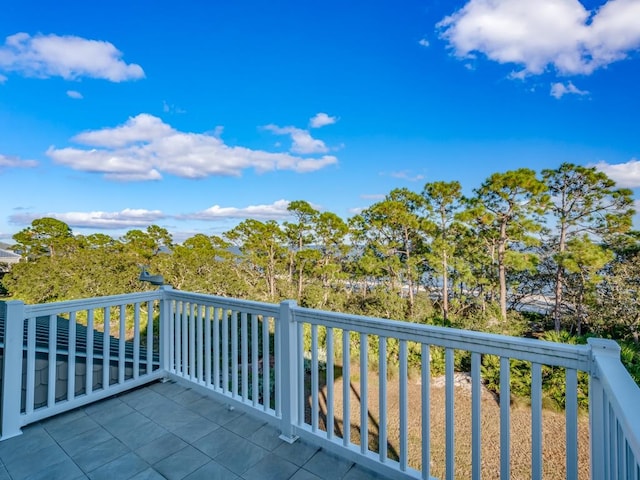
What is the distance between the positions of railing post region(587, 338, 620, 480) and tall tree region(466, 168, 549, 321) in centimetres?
1263

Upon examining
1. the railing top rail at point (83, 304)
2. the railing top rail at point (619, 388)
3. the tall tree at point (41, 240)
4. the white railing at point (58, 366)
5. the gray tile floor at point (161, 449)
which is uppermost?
the tall tree at point (41, 240)

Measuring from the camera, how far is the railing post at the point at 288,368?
87.3 inches

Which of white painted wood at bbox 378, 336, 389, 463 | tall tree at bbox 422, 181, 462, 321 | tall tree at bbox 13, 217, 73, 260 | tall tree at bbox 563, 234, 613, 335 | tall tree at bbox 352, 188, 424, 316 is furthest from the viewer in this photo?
tall tree at bbox 13, 217, 73, 260

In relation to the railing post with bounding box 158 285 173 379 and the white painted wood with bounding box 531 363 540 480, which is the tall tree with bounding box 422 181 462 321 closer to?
the railing post with bounding box 158 285 173 379

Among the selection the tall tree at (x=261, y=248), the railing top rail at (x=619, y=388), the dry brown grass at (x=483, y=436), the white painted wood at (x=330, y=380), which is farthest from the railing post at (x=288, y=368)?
the tall tree at (x=261, y=248)

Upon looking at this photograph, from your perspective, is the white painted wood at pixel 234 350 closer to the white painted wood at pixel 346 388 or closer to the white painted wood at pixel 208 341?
the white painted wood at pixel 208 341

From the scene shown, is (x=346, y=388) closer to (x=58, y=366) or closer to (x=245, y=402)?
(x=245, y=402)

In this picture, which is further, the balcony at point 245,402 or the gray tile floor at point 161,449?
the gray tile floor at point 161,449

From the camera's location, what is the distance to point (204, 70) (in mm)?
8125

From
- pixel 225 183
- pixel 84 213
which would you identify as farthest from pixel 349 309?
pixel 84 213

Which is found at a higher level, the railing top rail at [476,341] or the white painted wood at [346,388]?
the railing top rail at [476,341]

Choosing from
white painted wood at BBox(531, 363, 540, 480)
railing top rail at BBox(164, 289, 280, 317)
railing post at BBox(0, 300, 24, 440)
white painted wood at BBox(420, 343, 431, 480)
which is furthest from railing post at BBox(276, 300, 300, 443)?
railing post at BBox(0, 300, 24, 440)

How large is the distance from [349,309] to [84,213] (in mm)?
16205

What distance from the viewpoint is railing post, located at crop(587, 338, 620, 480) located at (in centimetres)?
120
